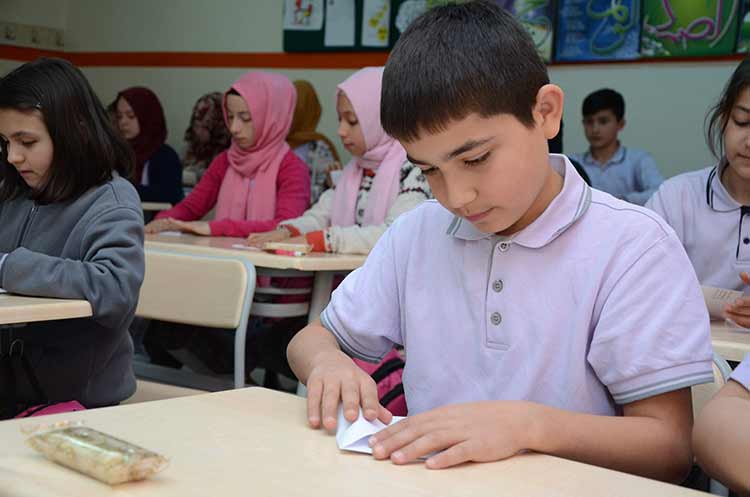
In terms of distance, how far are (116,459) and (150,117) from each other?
19.0 feet

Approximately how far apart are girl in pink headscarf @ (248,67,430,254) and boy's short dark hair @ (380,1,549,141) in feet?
7.49

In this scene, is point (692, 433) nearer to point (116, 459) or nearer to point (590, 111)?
point (116, 459)

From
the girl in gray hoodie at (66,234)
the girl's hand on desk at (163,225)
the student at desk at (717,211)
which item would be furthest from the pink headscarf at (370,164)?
the girl in gray hoodie at (66,234)

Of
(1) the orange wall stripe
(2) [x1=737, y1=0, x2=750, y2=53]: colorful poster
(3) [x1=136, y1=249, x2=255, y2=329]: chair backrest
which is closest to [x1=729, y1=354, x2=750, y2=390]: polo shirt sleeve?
(3) [x1=136, y1=249, x2=255, y2=329]: chair backrest

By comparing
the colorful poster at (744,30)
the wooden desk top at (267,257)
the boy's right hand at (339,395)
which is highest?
the colorful poster at (744,30)

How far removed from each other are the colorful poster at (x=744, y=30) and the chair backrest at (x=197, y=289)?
346 centimetres

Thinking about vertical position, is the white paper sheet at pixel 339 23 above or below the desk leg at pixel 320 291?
above

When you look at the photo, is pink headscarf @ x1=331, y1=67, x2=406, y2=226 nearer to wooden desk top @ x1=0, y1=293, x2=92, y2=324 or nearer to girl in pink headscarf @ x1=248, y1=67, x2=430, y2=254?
girl in pink headscarf @ x1=248, y1=67, x2=430, y2=254

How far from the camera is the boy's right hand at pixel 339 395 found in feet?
3.29

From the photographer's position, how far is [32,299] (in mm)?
1819

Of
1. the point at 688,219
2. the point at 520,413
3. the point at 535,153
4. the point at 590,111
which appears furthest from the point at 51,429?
the point at 590,111

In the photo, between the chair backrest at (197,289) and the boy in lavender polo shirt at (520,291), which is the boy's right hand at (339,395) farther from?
the chair backrest at (197,289)

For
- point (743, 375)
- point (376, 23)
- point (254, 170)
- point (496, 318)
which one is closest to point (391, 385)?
point (496, 318)

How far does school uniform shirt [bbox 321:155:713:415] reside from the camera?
3.60 ft
